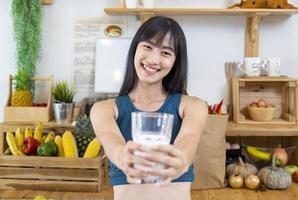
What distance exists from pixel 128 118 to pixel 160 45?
0.21 m

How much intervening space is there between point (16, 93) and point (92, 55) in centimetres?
43

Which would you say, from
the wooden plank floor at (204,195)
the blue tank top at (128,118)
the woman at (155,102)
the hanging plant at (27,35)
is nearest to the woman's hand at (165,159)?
the woman at (155,102)

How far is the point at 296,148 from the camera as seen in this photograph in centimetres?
227

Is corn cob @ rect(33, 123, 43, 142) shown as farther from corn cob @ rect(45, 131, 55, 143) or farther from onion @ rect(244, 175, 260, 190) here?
onion @ rect(244, 175, 260, 190)

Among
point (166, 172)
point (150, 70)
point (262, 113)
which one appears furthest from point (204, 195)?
point (166, 172)

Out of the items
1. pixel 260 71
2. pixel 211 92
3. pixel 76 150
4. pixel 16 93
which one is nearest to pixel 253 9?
pixel 260 71

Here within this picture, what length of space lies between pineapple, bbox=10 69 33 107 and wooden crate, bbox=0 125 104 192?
1.26 ft

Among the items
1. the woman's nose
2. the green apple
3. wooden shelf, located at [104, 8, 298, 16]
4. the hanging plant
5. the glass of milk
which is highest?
wooden shelf, located at [104, 8, 298, 16]

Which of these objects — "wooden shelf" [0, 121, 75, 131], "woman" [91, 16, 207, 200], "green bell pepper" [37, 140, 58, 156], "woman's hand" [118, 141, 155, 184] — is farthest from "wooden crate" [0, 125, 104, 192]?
"woman's hand" [118, 141, 155, 184]

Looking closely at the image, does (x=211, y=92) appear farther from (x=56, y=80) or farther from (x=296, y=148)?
(x=56, y=80)

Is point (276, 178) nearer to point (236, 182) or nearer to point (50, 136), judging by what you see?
point (236, 182)

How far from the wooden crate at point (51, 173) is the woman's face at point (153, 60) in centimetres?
83

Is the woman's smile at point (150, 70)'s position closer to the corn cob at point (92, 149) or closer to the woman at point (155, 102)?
the woman at point (155, 102)

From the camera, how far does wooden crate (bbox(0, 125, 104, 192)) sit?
6.32ft
